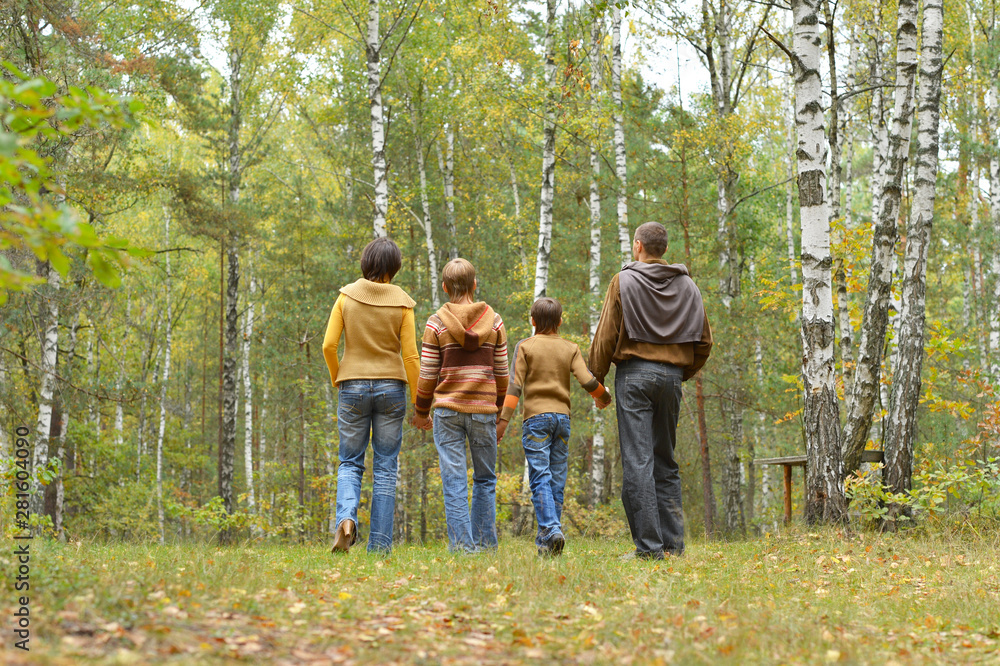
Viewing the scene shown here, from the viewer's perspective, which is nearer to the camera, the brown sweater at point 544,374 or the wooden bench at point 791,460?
the brown sweater at point 544,374

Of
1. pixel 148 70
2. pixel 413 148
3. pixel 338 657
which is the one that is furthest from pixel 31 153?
pixel 413 148

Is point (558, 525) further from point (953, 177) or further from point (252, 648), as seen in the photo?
point (953, 177)

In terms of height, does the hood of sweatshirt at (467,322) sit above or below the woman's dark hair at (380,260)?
below

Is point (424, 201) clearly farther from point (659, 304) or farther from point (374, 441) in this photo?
point (659, 304)

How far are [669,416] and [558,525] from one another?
1.16 m

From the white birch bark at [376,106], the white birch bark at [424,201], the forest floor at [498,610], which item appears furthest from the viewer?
the white birch bark at [424,201]

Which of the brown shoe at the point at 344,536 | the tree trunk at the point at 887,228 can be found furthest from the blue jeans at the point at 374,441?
the tree trunk at the point at 887,228

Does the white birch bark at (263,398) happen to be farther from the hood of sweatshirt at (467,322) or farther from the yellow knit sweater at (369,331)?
the hood of sweatshirt at (467,322)

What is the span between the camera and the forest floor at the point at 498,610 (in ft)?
8.75

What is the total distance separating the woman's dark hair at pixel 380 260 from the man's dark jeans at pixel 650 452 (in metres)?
1.85

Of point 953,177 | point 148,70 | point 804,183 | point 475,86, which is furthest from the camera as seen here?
point 953,177

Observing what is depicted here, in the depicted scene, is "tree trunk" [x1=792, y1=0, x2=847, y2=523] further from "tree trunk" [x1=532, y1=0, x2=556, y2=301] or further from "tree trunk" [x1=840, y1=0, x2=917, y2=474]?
"tree trunk" [x1=532, y1=0, x2=556, y2=301]

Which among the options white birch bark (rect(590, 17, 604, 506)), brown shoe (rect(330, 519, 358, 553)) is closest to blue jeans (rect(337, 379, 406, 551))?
brown shoe (rect(330, 519, 358, 553))

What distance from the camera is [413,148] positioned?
2119 cm
